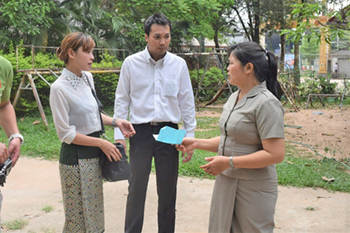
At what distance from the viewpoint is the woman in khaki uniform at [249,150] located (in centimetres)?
216

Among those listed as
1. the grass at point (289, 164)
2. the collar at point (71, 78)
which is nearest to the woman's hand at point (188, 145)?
the collar at point (71, 78)

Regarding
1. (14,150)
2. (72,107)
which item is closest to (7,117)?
(14,150)

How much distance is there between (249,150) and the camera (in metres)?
2.25

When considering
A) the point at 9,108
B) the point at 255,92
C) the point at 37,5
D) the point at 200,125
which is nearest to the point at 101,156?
the point at 9,108

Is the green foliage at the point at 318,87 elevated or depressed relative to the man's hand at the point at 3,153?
depressed

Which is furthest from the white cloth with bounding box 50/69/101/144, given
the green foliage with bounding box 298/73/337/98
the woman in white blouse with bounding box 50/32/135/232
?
the green foliage with bounding box 298/73/337/98

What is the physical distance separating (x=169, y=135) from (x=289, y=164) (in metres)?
4.36

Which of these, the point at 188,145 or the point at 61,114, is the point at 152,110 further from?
the point at 61,114

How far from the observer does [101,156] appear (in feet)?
9.26

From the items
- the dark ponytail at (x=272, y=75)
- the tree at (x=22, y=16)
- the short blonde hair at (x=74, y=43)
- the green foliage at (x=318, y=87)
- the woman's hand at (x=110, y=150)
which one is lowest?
the green foliage at (x=318, y=87)

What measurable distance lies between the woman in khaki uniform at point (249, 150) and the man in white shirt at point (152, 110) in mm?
934

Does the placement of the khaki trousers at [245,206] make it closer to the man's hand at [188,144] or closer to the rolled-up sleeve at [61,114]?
the man's hand at [188,144]

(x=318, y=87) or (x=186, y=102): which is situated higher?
(x=186, y=102)

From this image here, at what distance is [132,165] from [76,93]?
2.77 feet
